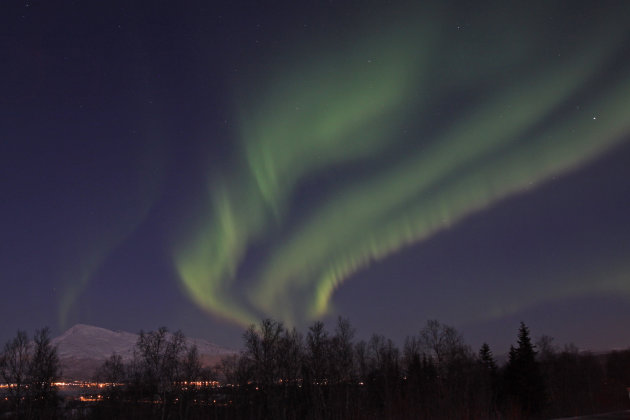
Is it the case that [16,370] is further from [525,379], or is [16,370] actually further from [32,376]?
[525,379]

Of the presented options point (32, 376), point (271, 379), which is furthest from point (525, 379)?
point (32, 376)

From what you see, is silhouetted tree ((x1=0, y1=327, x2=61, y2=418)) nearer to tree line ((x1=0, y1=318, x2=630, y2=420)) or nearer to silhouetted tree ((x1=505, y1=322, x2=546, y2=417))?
tree line ((x1=0, y1=318, x2=630, y2=420))

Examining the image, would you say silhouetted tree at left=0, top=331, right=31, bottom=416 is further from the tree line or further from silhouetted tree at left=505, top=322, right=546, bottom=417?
silhouetted tree at left=505, top=322, right=546, bottom=417

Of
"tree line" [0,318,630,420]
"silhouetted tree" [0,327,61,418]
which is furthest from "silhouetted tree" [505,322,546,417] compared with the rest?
"silhouetted tree" [0,327,61,418]

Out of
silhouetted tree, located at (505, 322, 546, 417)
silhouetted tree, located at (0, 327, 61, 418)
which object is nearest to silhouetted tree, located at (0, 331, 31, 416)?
silhouetted tree, located at (0, 327, 61, 418)

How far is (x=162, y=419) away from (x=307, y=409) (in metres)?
22.0

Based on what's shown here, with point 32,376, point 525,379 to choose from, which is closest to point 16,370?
point 32,376

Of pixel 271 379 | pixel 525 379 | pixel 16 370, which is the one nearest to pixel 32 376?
pixel 16 370

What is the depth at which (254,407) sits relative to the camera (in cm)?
7688

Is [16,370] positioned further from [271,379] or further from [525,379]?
[525,379]

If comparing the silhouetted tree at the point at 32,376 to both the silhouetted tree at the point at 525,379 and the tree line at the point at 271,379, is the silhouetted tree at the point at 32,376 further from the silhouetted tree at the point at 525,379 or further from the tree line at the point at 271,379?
the silhouetted tree at the point at 525,379

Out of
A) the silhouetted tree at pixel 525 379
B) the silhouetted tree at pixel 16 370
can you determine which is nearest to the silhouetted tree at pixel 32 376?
the silhouetted tree at pixel 16 370

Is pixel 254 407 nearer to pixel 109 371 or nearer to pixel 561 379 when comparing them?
Answer: pixel 109 371

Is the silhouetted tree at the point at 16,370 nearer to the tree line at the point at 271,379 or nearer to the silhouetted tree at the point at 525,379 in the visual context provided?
the tree line at the point at 271,379
